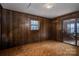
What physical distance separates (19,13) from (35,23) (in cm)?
43

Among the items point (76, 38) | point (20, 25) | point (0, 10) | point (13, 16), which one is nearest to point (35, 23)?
point (20, 25)

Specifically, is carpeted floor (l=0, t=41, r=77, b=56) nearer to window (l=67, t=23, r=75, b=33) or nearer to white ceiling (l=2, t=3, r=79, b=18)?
window (l=67, t=23, r=75, b=33)

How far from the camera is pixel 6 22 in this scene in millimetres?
1855

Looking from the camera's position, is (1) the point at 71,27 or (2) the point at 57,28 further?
(2) the point at 57,28

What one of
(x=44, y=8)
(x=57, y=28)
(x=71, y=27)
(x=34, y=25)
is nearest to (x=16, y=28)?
(x=34, y=25)

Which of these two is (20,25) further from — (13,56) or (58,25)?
(58,25)

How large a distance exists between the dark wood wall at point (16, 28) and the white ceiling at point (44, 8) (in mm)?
93

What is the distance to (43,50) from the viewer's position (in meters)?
1.92

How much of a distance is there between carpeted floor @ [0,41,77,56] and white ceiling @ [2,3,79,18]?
2.25 feet

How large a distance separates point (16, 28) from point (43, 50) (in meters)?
0.81

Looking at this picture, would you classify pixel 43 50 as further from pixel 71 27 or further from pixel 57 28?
pixel 71 27

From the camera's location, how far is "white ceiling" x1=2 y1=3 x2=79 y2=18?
1.81m

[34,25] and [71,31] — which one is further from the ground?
[34,25]

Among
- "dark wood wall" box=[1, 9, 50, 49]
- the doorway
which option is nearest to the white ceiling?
"dark wood wall" box=[1, 9, 50, 49]
